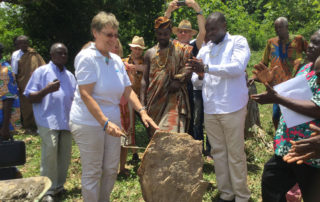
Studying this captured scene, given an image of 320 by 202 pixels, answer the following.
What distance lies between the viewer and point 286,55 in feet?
15.5

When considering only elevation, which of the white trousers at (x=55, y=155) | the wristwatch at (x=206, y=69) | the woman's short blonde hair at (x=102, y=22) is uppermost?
the woman's short blonde hair at (x=102, y=22)

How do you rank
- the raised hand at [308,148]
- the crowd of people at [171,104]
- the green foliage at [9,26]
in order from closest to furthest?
the raised hand at [308,148] < the crowd of people at [171,104] < the green foliage at [9,26]

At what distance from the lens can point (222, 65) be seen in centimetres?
334

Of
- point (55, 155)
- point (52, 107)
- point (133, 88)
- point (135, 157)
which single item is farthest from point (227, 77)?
point (135, 157)

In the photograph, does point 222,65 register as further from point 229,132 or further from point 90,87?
point 90,87

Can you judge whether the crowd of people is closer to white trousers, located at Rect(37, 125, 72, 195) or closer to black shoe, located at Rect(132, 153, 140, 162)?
white trousers, located at Rect(37, 125, 72, 195)

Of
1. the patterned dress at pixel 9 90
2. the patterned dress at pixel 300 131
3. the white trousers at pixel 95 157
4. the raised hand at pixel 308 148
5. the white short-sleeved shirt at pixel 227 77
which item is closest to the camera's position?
the raised hand at pixel 308 148

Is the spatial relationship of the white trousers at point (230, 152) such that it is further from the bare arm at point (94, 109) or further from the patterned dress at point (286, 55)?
the patterned dress at point (286, 55)

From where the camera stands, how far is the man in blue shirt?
3791 millimetres

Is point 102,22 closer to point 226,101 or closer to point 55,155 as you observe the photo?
point 226,101

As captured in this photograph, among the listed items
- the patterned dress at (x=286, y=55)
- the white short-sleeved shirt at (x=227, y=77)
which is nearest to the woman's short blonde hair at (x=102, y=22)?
the white short-sleeved shirt at (x=227, y=77)

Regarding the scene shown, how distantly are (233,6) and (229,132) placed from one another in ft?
43.9

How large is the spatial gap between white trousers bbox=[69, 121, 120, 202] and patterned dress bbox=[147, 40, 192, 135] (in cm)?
82

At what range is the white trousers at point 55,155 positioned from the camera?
3.82 metres
